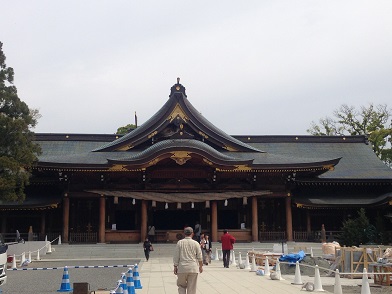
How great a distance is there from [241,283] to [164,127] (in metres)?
21.1

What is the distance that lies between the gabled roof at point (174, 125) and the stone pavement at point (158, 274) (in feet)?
24.5

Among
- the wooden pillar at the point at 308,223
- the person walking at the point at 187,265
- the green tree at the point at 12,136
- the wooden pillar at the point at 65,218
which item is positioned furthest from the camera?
the wooden pillar at the point at 308,223

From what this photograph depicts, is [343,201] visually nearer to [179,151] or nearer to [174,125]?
[179,151]

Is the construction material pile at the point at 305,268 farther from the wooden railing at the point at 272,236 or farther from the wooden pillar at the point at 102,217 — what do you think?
the wooden pillar at the point at 102,217

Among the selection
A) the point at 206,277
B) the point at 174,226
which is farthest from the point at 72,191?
the point at 206,277

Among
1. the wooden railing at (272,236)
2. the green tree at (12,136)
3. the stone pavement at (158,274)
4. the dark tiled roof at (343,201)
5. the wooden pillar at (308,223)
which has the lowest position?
the stone pavement at (158,274)

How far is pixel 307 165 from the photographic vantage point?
3388cm

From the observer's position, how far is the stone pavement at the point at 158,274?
14871 mm

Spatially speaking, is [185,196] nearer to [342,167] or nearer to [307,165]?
[307,165]

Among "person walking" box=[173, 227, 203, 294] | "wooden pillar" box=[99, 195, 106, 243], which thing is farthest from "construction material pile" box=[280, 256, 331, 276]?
"wooden pillar" box=[99, 195, 106, 243]

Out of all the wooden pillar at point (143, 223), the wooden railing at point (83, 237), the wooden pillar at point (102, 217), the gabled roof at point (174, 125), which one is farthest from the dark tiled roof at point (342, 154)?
the wooden railing at point (83, 237)

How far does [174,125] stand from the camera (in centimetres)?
3641

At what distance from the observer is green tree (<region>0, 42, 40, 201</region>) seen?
85.4ft

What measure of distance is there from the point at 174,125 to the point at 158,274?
18436 millimetres
